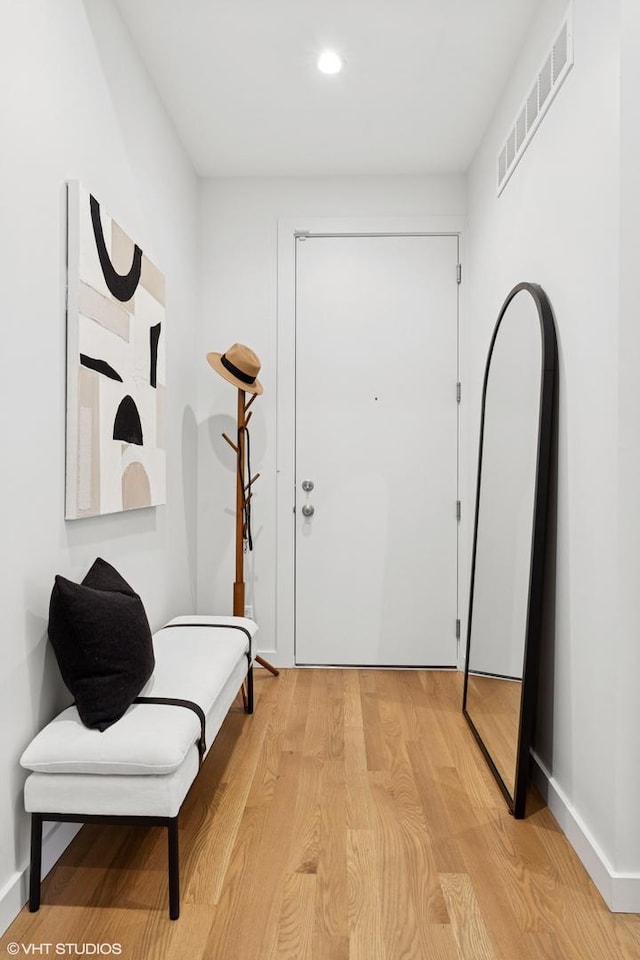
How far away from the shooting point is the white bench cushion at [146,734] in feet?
5.12

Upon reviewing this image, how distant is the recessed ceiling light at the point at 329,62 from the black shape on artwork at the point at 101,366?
1.57 meters

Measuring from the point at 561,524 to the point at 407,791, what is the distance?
3.54 ft

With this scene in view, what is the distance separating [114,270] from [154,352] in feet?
1.70

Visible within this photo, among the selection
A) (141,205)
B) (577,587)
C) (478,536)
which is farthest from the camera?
(478,536)

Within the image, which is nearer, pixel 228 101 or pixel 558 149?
pixel 558 149

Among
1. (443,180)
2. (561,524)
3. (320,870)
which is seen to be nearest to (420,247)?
(443,180)

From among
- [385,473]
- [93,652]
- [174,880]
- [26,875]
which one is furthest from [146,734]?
[385,473]

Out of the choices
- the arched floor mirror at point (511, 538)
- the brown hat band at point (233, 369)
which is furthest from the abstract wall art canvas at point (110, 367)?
the arched floor mirror at point (511, 538)

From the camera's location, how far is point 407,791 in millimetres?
2219

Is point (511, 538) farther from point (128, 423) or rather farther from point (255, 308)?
point (255, 308)

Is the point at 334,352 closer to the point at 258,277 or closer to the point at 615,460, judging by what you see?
the point at 258,277

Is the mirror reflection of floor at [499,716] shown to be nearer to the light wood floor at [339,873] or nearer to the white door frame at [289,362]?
the light wood floor at [339,873]

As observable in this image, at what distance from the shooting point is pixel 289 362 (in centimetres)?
359

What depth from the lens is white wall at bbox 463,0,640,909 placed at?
5.32ft
